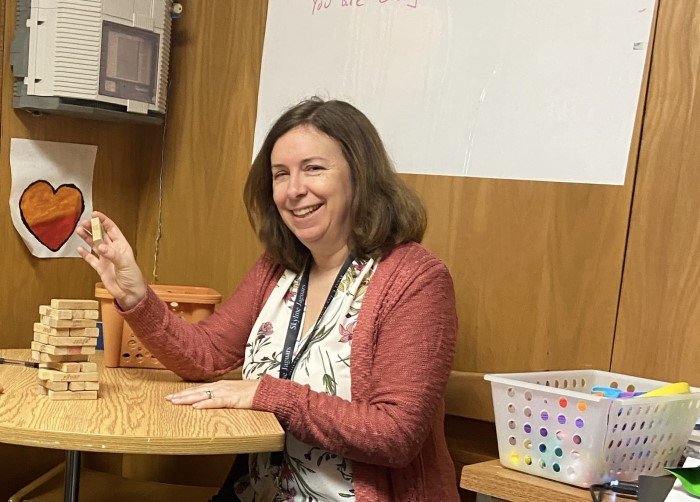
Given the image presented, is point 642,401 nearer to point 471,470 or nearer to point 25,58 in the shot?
point 471,470

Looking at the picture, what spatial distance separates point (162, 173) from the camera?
100 inches

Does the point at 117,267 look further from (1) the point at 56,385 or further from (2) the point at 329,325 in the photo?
(2) the point at 329,325

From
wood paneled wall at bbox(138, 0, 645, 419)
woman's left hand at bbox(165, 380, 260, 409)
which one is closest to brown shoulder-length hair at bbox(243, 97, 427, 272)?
wood paneled wall at bbox(138, 0, 645, 419)

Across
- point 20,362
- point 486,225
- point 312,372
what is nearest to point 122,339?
point 20,362

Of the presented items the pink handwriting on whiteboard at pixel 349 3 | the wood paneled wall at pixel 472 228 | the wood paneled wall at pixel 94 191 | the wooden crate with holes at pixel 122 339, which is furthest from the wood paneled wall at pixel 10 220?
the pink handwriting on whiteboard at pixel 349 3

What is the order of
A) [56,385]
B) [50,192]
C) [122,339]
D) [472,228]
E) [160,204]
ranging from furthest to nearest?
[160,204] → [50,192] → [472,228] → [122,339] → [56,385]

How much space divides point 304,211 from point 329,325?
24 centimetres

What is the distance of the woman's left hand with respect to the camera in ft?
4.90

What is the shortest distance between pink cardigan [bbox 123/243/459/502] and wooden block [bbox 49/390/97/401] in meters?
0.21

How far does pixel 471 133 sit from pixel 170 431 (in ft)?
3.27

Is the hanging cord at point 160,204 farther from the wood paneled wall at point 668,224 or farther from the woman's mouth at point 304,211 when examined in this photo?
the wood paneled wall at point 668,224

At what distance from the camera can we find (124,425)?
51.6 inches

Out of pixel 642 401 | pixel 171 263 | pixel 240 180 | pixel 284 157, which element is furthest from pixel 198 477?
pixel 642 401

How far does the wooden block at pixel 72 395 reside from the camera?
1.46 m
